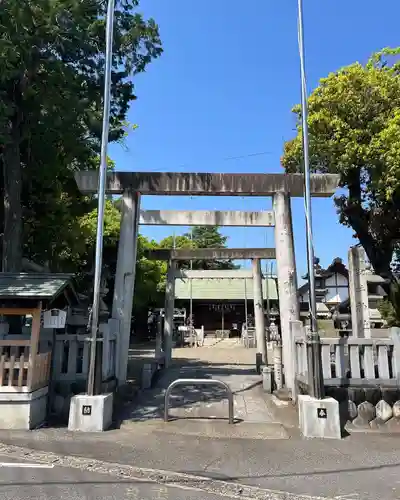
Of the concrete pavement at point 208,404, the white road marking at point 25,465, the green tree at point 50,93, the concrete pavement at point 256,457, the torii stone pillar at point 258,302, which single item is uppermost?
the green tree at point 50,93

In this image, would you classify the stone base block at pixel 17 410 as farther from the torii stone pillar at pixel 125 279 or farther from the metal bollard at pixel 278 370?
the metal bollard at pixel 278 370

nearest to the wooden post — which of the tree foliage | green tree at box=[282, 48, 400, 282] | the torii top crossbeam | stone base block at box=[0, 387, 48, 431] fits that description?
stone base block at box=[0, 387, 48, 431]

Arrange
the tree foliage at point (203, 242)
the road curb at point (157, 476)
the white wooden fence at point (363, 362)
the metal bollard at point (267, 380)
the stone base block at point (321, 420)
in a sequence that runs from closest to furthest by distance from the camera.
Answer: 1. the road curb at point (157, 476)
2. the stone base block at point (321, 420)
3. the white wooden fence at point (363, 362)
4. the metal bollard at point (267, 380)
5. the tree foliage at point (203, 242)

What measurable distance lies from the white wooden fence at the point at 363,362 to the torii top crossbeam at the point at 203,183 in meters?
3.52

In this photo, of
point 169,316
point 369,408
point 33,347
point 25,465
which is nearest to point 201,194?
point 33,347

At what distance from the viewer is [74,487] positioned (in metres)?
4.50

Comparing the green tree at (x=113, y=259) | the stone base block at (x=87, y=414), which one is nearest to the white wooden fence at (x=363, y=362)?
the stone base block at (x=87, y=414)

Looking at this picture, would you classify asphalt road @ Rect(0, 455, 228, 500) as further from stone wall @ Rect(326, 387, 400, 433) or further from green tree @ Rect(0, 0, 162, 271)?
green tree @ Rect(0, 0, 162, 271)

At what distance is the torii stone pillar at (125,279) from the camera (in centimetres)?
934

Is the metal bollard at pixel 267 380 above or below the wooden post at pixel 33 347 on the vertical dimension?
below

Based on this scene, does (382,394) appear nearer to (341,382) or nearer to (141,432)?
(341,382)

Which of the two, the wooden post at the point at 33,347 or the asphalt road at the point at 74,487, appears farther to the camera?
the wooden post at the point at 33,347

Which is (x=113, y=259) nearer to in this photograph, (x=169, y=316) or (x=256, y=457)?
(x=169, y=316)

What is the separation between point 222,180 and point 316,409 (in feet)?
17.5
